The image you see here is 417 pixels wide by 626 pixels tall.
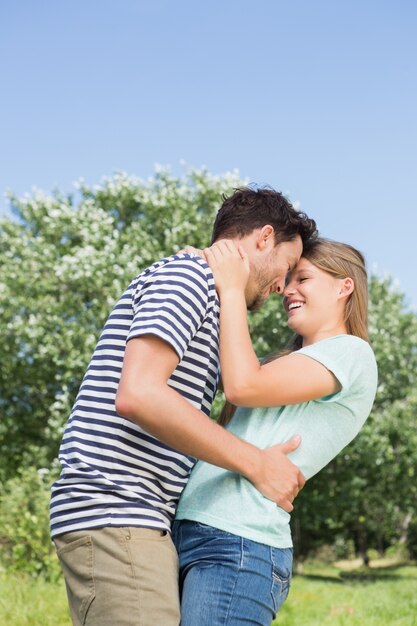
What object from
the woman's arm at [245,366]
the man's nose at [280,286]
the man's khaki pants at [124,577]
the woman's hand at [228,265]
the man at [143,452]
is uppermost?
the man's nose at [280,286]

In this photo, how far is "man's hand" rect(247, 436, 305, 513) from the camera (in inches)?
108

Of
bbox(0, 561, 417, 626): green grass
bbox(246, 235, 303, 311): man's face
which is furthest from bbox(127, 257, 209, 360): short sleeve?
bbox(0, 561, 417, 626): green grass

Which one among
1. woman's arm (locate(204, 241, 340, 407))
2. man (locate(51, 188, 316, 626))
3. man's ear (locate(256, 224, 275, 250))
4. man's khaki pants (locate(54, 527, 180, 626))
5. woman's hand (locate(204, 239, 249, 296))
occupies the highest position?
man's ear (locate(256, 224, 275, 250))

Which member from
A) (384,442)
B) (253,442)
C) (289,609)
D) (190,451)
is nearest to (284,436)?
(253,442)

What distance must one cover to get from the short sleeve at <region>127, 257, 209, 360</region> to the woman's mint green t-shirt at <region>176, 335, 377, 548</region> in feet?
1.64

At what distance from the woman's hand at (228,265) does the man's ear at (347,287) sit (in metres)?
0.55

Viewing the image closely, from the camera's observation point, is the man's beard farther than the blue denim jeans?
Yes

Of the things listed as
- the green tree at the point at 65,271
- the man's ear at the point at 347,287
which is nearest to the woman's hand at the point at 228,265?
the man's ear at the point at 347,287

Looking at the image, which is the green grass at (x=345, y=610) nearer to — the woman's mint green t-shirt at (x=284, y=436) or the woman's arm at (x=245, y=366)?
the woman's mint green t-shirt at (x=284, y=436)

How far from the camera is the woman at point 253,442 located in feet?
8.76

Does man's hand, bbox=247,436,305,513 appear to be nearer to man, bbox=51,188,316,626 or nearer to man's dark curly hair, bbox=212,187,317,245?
man, bbox=51,188,316,626

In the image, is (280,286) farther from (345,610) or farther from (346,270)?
(345,610)

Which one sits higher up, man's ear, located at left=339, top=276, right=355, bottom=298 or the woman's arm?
man's ear, located at left=339, top=276, right=355, bottom=298

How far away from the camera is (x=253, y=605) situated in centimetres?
268
